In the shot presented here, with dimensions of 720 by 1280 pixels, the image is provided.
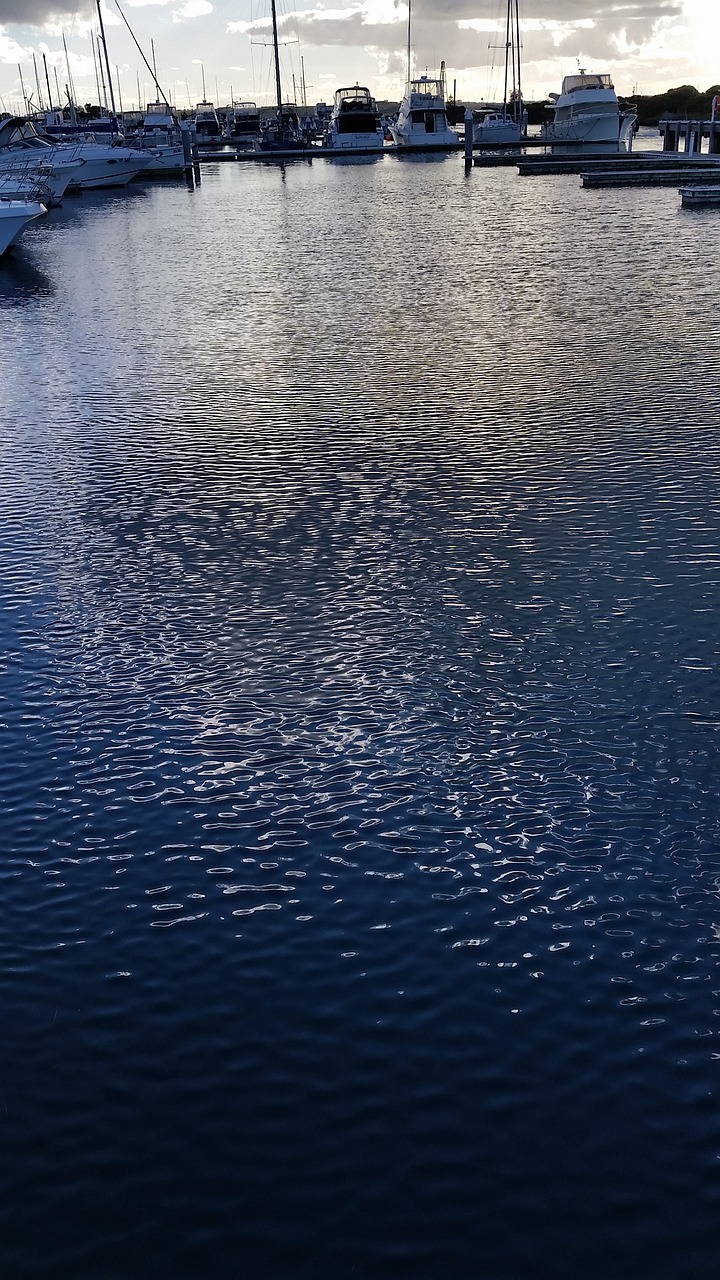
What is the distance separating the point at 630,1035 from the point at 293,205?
76456 millimetres

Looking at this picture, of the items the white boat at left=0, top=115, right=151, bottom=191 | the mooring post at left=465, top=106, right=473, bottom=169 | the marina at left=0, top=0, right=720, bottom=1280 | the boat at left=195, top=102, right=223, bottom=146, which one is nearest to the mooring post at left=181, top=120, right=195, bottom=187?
the white boat at left=0, top=115, right=151, bottom=191

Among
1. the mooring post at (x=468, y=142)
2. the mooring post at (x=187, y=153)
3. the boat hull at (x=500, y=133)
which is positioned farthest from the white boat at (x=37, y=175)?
the boat hull at (x=500, y=133)

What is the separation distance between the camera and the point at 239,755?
11461mm

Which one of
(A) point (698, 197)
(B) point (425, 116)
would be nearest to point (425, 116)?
(B) point (425, 116)

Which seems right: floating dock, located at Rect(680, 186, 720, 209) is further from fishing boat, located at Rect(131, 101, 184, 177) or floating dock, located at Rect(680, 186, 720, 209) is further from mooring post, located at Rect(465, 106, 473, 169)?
fishing boat, located at Rect(131, 101, 184, 177)

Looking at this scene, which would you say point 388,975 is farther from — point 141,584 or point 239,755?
point 141,584

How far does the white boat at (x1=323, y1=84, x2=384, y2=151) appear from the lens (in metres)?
145

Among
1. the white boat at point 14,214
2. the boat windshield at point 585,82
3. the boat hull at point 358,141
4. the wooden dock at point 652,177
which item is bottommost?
the wooden dock at point 652,177

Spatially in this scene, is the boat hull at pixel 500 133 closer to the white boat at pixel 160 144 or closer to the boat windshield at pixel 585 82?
the boat windshield at pixel 585 82

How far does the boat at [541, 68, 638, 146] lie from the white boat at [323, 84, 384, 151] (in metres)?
34.9

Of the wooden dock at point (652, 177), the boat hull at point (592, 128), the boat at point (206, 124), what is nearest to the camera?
the wooden dock at point (652, 177)

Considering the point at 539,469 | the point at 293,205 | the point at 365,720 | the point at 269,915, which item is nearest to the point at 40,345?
the point at 539,469

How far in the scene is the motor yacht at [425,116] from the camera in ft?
460

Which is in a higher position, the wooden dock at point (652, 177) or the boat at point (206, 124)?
the boat at point (206, 124)
